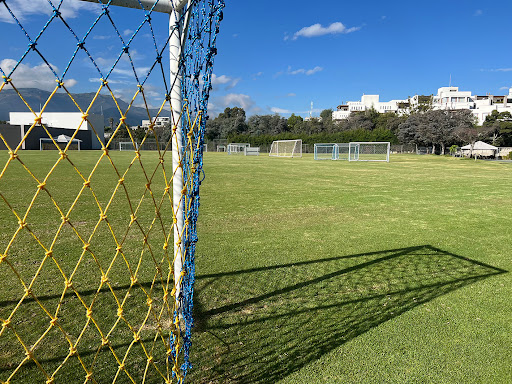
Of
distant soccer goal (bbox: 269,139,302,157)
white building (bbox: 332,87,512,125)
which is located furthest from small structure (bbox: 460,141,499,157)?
white building (bbox: 332,87,512,125)

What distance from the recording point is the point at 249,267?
4164 mm

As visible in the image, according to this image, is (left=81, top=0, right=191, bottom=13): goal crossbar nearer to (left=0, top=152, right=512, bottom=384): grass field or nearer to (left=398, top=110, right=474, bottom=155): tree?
(left=0, top=152, right=512, bottom=384): grass field

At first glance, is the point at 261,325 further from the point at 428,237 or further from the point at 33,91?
the point at 428,237

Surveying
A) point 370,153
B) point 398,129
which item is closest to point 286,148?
point 370,153

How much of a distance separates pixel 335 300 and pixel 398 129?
6495 cm

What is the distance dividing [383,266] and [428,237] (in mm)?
1833

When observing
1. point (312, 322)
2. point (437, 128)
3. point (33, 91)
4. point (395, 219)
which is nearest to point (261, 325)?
point (312, 322)

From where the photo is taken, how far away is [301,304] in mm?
3314

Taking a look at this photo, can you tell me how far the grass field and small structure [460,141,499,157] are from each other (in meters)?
44.9

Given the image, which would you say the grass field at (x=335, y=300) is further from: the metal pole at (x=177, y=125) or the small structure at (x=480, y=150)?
the small structure at (x=480, y=150)

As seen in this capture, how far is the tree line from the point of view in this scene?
5169cm

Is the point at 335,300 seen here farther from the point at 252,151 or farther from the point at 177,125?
the point at 252,151

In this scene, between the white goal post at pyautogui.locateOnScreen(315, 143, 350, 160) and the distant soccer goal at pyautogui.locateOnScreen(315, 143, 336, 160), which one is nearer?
the white goal post at pyautogui.locateOnScreen(315, 143, 350, 160)

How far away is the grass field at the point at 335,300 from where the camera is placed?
240 centimetres
